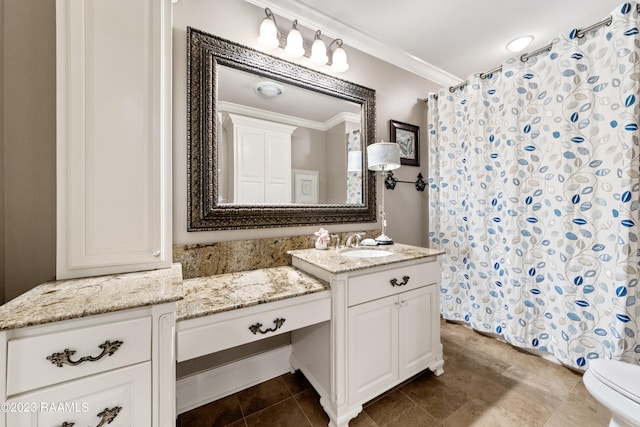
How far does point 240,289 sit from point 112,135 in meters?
0.88

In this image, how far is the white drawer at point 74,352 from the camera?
64 centimetres

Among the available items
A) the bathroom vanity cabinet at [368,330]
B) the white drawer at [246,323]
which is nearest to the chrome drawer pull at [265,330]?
the white drawer at [246,323]

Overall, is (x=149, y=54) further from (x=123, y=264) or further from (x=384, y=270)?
(x=384, y=270)

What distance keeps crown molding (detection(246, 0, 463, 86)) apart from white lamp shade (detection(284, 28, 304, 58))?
0.66 feet

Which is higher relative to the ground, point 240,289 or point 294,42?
point 294,42

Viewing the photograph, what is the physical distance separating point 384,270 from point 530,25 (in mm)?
2197

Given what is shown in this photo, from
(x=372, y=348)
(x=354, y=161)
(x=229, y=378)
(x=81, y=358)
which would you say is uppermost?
(x=354, y=161)

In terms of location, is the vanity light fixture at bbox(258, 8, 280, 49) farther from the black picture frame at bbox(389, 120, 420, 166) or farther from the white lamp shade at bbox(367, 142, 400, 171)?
the black picture frame at bbox(389, 120, 420, 166)

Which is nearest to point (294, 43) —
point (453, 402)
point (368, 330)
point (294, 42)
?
point (294, 42)

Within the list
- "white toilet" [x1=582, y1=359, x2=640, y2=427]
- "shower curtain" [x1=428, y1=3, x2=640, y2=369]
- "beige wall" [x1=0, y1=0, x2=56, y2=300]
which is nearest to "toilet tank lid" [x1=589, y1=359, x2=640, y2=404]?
"white toilet" [x1=582, y1=359, x2=640, y2=427]

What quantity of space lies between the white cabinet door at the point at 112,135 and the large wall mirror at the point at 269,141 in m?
0.20

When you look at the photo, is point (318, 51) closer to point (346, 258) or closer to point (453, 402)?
point (346, 258)

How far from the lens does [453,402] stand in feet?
4.56

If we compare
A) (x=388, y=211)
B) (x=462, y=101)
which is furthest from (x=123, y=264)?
(x=462, y=101)
